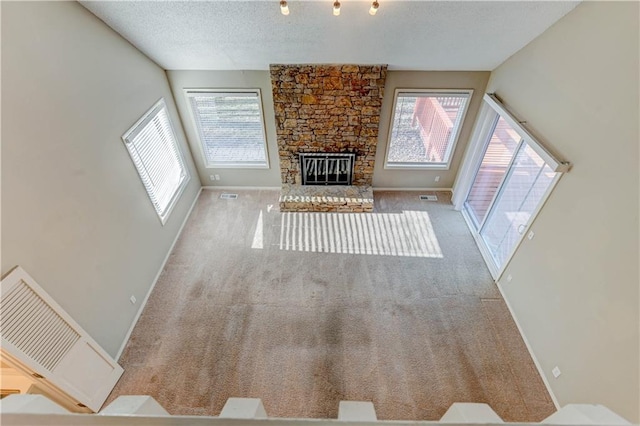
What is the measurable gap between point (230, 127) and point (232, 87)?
73 centimetres

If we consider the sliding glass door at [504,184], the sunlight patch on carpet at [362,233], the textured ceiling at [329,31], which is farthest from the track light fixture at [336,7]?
the sunlight patch on carpet at [362,233]

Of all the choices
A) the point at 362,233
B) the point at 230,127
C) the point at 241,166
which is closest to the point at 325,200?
the point at 362,233

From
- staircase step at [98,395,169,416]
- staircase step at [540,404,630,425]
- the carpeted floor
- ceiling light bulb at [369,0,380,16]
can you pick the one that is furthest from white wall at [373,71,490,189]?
staircase step at [98,395,169,416]

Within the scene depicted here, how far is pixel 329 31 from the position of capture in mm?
3635

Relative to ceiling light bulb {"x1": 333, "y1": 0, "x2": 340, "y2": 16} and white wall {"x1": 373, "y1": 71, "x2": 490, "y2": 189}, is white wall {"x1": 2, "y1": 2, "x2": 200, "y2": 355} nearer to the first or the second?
ceiling light bulb {"x1": 333, "y1": 0, "x2": 340, "y2": 16}

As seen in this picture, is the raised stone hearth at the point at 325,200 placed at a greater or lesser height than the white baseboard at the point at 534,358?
greater

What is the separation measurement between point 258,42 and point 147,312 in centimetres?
380

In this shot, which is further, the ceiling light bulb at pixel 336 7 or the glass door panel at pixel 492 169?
the glass door panel at pixel 492 169

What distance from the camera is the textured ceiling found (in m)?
3.15

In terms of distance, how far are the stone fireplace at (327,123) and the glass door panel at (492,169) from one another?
5.86 feet

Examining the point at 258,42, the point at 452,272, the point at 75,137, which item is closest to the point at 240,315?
the point at 75,137

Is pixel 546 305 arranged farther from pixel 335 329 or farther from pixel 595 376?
pixel 335 329

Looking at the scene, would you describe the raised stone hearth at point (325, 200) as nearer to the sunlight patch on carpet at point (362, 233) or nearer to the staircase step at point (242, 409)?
the sunlight patch on carpet at point (362, 233)

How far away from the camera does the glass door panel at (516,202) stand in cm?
365
